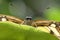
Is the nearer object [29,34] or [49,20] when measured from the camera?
[29,34]

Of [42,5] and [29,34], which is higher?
[42,5]

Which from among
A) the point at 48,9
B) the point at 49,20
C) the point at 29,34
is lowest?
the point at 29,34

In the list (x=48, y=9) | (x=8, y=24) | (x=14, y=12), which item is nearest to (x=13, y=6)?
(x=14, y=12)

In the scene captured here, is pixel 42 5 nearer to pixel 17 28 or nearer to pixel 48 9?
pixel 48 9

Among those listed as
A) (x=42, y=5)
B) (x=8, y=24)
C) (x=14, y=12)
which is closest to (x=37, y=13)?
(x=42, y=5)

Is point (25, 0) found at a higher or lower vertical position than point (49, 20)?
higher

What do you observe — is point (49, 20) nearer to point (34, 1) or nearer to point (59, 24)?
point (59, 24)
